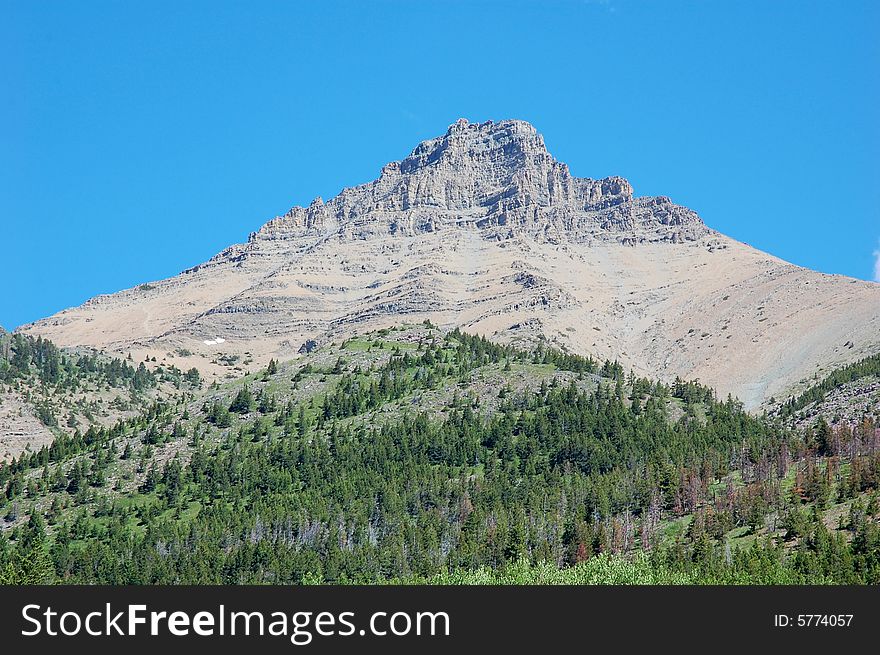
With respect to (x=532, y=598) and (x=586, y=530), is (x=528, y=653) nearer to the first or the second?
(x=532, y=598)

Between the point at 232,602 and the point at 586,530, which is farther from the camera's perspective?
the point at 586,530

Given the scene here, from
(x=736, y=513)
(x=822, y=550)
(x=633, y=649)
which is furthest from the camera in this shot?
(x=736, y=513)

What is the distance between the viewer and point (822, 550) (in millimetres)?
154000

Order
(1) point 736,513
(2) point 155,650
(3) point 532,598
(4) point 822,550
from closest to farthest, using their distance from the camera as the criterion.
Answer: (2) point 155,650
(3) point 532,598
(4) point 822,550
(1) point 736,513

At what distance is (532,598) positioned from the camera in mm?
85688

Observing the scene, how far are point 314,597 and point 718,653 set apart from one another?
27955 millimetres

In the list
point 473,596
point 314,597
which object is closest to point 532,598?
point 473,596

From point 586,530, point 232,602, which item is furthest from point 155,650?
point 586,530

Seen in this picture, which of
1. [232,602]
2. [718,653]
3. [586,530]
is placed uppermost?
[586,530]

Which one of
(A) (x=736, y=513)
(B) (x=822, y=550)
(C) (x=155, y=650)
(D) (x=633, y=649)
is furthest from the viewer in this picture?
(A) (x=736, y=513)

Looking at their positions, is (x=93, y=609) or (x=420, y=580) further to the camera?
(x=420, y=580)

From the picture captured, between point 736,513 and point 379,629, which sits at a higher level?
point 736,513

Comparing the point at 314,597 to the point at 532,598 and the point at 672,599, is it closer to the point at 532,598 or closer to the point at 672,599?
the point at 532,598

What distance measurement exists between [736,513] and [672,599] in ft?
348
